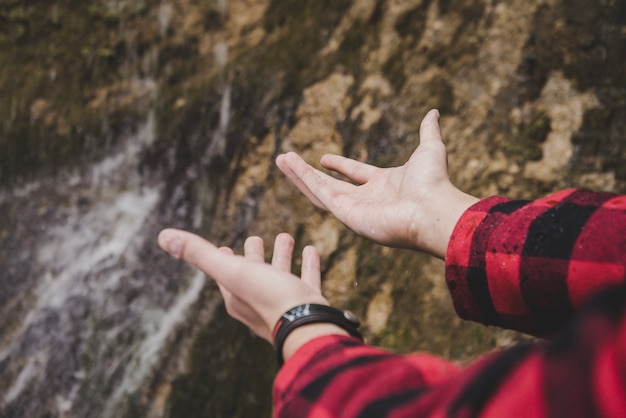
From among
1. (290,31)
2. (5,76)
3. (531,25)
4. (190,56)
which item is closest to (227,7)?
(190,56)

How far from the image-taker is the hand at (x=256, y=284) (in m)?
1.13

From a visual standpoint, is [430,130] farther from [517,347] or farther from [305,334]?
[517,347]

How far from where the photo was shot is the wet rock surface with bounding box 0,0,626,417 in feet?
9.82

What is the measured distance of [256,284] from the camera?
47.4 inches

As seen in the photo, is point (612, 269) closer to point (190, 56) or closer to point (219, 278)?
point (219, 278)

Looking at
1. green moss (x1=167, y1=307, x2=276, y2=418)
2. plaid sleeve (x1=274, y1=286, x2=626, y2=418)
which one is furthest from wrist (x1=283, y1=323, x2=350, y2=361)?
green moss (x1=167, y1=307, x2=276, y2=418)

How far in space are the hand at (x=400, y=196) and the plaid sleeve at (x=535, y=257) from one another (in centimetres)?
11

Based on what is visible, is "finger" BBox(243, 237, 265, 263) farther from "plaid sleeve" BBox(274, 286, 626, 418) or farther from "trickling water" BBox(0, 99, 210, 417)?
"trickling water" BBox(0, 99, 210, 417)

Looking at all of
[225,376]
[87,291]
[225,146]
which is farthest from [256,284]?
[87,291]

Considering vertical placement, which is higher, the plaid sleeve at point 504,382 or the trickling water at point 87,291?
the plaid sleeve at point 504,382

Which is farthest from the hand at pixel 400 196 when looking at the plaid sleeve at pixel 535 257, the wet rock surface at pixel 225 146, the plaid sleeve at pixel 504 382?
the wet rock surface at pixel 225 146

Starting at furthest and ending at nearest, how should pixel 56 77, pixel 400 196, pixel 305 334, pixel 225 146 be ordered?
pixel 56 77, pixel 225 146, pixel 400 196, pixel 305 334

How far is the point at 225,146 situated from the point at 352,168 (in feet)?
9.06

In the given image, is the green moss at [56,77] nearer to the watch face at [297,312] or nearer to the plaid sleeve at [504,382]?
the watch face at [297,312]
